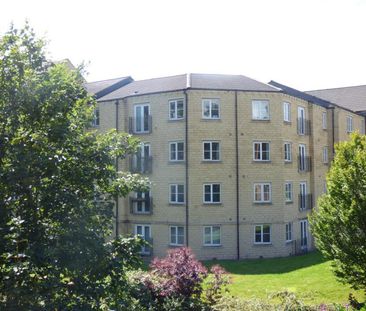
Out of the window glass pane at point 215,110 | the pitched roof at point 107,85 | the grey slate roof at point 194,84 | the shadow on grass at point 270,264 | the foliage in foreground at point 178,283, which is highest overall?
the pitched roof at point 107,85

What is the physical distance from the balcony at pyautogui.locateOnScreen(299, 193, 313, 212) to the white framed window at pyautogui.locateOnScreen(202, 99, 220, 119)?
8.84 meters

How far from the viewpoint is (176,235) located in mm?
28391

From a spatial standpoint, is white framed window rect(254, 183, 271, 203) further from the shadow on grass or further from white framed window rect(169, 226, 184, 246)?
white framed window rect(169, 226, 184, 246)

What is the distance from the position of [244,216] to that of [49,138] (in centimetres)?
2255

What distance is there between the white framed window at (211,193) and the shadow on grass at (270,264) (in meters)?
3.79

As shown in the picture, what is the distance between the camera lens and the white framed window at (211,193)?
2834 centimetres

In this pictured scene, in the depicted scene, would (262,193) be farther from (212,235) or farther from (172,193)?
(172,193)

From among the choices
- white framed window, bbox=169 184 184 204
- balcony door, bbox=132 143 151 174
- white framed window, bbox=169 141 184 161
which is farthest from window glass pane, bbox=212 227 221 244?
balcony door, bbox=132 143 151 174

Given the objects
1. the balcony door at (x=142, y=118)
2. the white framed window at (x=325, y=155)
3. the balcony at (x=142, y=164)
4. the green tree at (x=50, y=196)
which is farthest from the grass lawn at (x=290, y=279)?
the white framed window at (x=325, y=155)

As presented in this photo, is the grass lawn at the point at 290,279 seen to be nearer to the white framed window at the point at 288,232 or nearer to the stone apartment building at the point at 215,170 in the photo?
the white framed window at the point at 288,232

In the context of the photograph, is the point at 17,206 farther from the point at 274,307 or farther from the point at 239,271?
the point at 239,271

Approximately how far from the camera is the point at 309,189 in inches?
1310

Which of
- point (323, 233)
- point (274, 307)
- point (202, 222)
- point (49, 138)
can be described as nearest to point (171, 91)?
point (202, 222)

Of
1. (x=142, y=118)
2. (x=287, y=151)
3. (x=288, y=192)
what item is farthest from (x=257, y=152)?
(x=142, y=118)
